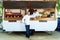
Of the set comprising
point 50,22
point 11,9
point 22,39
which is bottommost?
point 22,39

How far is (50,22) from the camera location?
29.8 ft

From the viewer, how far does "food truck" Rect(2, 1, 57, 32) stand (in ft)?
29.8

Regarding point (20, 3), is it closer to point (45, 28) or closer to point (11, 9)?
point (11, 9)

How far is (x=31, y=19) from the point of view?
9.01 m

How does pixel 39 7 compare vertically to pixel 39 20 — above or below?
above

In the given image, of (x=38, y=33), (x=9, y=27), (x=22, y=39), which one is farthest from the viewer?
(x=38, y=33)

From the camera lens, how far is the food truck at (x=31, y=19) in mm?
9078

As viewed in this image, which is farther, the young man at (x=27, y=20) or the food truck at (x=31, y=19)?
the food truck at (x=31, y=19)

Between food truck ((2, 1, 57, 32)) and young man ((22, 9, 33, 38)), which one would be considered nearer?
young man ((22, 9, 33, 38))

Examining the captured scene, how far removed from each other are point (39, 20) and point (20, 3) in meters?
1.21

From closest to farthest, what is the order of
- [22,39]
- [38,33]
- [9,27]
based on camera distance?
1. [22,39]
2. [9,27]
3. [38,33]

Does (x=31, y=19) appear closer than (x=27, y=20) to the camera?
No

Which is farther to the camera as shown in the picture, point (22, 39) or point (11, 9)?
point (11, 9)

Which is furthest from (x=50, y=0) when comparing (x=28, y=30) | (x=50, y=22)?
(x=28, y=30)
